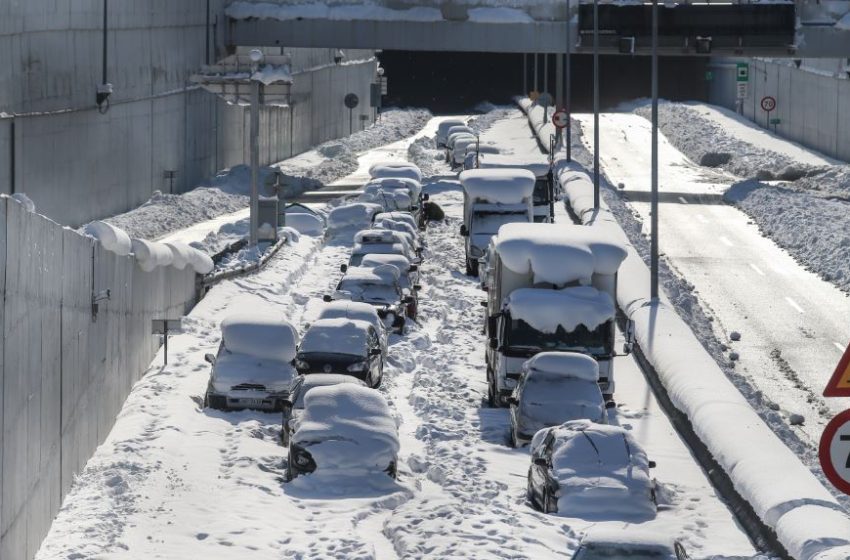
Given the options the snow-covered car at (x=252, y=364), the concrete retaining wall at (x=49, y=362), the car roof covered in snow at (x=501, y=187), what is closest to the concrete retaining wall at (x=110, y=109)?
the car roof covered in snow at (x=501, y=187)

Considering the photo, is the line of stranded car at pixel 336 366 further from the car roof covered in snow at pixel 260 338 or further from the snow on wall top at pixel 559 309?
the snow on wall top at pixel 559 309

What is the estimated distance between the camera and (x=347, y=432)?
Result: 2369 centimetres

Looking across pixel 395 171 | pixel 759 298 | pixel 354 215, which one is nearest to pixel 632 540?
pixel 759 298

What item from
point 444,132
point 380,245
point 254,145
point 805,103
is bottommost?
point 380,245

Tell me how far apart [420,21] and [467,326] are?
3566 cm

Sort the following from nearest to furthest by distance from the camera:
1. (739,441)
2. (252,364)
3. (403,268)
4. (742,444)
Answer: (742,444), (739,441), (252,364), (403,268)

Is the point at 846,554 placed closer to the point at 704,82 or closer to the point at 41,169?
the point at 41,169

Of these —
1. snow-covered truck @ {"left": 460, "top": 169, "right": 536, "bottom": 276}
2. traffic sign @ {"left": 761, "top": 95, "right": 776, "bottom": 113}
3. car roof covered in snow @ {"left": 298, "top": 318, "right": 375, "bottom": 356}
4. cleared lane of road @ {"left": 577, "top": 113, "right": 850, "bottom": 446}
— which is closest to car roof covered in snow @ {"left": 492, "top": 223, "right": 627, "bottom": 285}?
car roof covered in snow @ {"left": 298, "top": 318, "right": 375, "bottom": 356}

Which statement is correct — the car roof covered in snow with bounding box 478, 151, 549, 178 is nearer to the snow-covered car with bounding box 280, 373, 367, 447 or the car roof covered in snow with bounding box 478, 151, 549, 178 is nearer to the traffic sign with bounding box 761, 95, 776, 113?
the snow-covered car with bounding box 280, 373, 367, 447

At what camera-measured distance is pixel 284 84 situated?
1923 inches

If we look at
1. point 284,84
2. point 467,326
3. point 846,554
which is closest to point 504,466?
point 846,554

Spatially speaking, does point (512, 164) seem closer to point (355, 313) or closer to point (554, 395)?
point (355, 313)

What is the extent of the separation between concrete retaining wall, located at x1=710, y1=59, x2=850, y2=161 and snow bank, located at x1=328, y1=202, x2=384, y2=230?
33693 mm

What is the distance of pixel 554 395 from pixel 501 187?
62.1 feet
